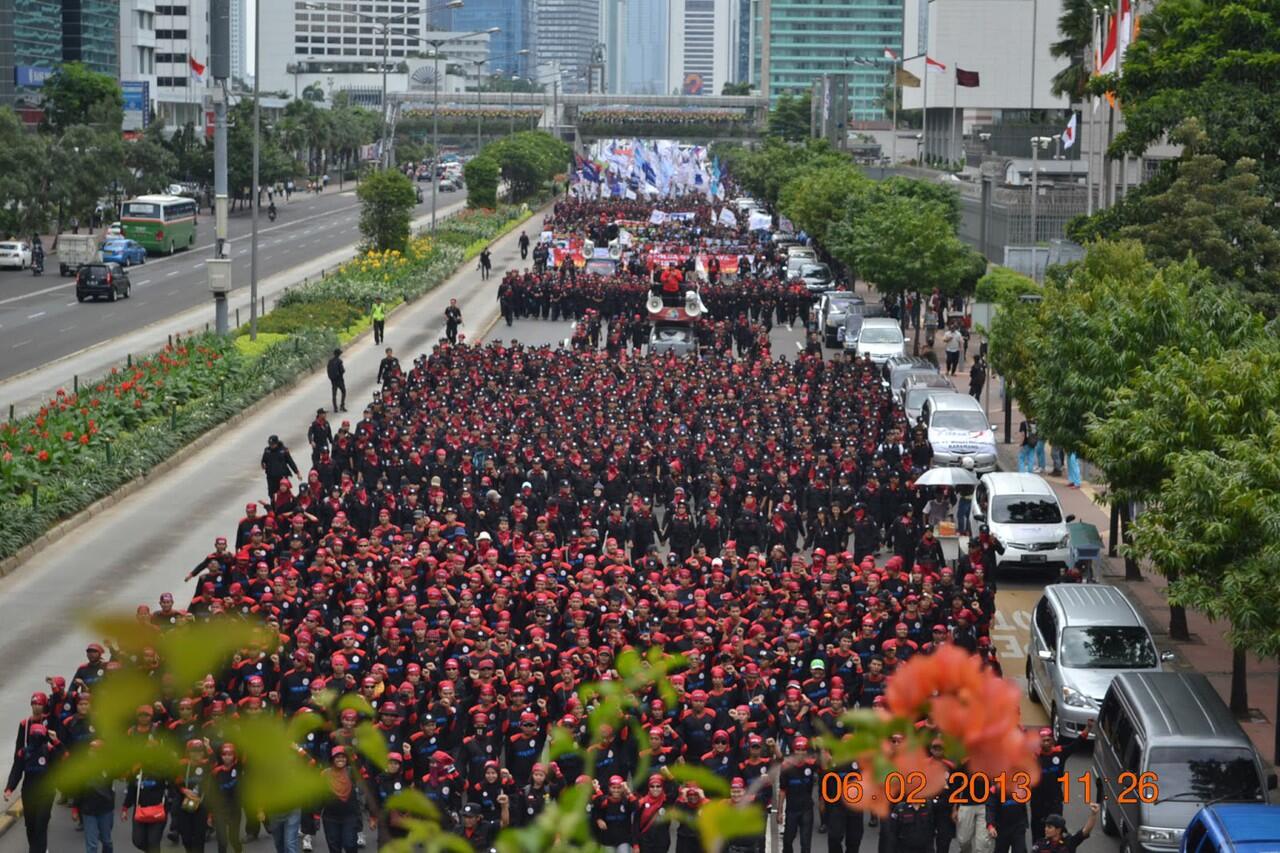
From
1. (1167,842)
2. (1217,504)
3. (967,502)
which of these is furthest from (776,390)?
(1167,842)

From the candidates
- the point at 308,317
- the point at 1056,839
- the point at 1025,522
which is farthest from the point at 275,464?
the point at 308,317

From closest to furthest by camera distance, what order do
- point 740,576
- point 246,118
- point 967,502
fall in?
point 740,576 → point 967,502 → point 246,118

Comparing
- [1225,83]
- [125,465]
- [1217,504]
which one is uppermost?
[1225,83]

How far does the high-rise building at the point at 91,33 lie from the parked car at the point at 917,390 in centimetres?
9273

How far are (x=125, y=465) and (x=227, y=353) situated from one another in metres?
10.5

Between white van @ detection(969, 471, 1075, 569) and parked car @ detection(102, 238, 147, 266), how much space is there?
51446 mm

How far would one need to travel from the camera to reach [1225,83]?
3111cm

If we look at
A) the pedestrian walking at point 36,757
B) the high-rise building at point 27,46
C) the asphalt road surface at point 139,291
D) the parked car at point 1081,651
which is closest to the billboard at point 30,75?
the high-rise building at point 27,46

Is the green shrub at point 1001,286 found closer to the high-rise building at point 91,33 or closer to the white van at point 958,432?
the white van at point 958,432

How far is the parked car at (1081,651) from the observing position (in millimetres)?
17516

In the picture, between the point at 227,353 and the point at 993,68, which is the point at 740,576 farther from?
the point at 993,68

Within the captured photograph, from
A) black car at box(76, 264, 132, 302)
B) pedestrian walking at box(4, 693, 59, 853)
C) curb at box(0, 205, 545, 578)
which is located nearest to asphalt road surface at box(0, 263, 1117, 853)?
curb at box(0, 205, 545, 578)

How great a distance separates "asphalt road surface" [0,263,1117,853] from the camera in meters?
17.7

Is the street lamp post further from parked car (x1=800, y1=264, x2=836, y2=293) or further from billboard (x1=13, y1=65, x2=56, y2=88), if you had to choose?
billboard (x1=13, y1=65, x2=56, y2=88)
